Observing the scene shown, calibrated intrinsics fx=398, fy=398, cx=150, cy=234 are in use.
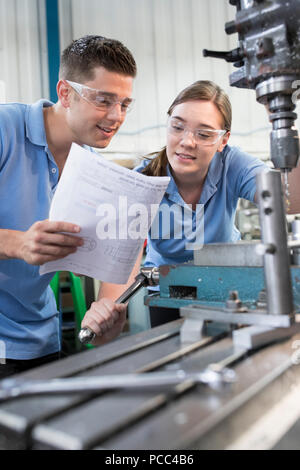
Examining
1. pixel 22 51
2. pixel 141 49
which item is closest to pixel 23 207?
pixel 22 51

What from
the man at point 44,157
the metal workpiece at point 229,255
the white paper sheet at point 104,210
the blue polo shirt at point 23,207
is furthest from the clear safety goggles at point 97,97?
the metal workpiece at point 229,255

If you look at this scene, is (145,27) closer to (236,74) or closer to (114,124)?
(114,124)

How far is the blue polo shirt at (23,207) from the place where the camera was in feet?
3.90

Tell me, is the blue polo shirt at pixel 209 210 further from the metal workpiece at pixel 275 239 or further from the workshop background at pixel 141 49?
the workshop background at pixel 141 49

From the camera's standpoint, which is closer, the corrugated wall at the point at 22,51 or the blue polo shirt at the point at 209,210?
the blue polo shirt at the point at 209,210

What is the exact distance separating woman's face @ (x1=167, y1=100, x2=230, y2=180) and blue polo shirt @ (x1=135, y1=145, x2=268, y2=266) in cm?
8

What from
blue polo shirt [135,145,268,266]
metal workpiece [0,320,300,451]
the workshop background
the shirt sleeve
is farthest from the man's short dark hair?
the workshop background

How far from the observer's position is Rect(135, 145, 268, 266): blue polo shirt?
4.82ft

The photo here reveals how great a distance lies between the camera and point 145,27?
2795 millimetres

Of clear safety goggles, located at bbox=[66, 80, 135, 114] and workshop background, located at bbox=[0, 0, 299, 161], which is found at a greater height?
workshop background, located at bbox=[0, 0, 299, 161]

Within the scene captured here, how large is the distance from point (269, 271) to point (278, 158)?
0.94 ft

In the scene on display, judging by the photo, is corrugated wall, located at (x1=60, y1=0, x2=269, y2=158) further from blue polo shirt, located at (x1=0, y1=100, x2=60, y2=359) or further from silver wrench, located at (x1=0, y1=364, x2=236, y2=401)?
silver wrench, located at (x1=0, y1=364, x2=236, y2=401)

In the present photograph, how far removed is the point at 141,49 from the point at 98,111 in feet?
5.73

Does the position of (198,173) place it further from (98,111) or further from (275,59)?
(275,59)
